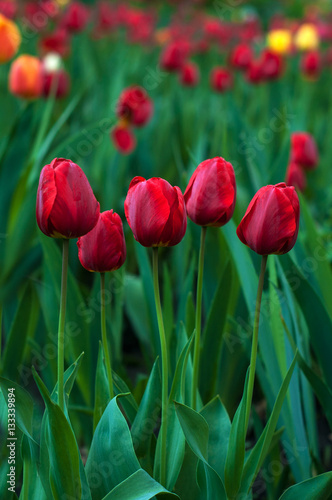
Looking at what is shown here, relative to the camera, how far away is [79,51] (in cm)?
298

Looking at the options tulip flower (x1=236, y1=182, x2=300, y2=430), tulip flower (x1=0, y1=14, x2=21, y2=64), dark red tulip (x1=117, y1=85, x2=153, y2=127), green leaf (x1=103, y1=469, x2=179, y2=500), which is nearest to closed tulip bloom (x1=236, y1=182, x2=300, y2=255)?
tulip flower (x1=236, y1=182, x2=300, y2=430)

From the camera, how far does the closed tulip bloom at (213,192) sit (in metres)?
0.64

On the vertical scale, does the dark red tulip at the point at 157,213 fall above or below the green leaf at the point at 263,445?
above

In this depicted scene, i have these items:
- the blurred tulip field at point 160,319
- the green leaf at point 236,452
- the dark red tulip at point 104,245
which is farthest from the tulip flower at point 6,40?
the green leaf at point 236,452

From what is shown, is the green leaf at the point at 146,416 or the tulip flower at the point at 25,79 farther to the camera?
the tulip flower at the point at 25,79

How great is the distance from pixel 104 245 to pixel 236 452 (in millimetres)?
263

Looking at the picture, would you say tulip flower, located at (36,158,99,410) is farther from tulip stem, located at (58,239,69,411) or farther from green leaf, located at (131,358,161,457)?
green leaf, located at (131,358,161,457)

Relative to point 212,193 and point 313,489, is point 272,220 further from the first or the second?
point 313,489

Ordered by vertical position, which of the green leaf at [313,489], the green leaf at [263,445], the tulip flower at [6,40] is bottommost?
the green leaf at [313,489]

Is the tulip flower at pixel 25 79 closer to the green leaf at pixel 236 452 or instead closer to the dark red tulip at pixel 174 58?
the dark red tulip at pixel 174 58

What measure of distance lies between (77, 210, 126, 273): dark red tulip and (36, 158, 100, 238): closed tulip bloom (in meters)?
0.04

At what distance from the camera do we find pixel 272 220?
2.00 ft

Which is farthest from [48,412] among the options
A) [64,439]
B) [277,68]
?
[277,68]

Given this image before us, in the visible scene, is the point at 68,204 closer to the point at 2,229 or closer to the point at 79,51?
the point at 2,229
